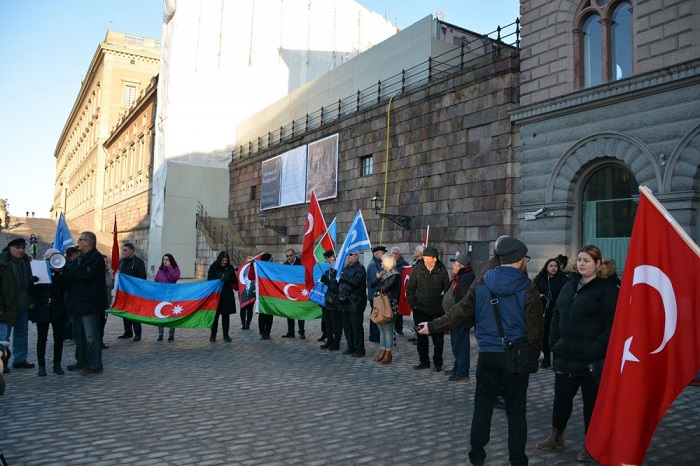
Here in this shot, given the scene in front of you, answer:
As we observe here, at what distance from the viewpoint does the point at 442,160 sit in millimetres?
16797

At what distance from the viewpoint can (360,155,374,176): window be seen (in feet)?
66.9

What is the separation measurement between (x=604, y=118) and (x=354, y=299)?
724 centimetres

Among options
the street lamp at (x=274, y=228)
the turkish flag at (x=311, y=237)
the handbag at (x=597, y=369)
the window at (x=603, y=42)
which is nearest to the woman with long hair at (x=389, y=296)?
the turkish flag at (x=311, y=237)

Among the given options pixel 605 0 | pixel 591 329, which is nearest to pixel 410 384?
pixel 591 329

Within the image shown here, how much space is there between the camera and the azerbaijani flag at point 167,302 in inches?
381

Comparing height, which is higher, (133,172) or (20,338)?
(133,172)

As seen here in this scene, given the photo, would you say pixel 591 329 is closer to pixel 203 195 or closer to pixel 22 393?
pixel 22 393

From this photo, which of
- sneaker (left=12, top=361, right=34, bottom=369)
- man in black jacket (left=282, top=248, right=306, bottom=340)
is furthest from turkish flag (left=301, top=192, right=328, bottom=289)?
sneaker (left=12, top=361, right=34, bottom=369)

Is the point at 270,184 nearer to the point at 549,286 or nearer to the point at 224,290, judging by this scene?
the point at 224,290

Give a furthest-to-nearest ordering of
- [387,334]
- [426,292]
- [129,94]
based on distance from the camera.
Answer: [129,94] < [387,334] < [426,292]

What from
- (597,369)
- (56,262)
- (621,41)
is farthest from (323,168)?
(597,369)

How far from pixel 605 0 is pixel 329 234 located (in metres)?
8.48

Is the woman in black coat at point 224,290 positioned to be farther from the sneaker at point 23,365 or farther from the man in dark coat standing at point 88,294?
the sneaker at point 23,365

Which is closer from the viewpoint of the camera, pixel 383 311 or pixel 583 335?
pixel 583 335
